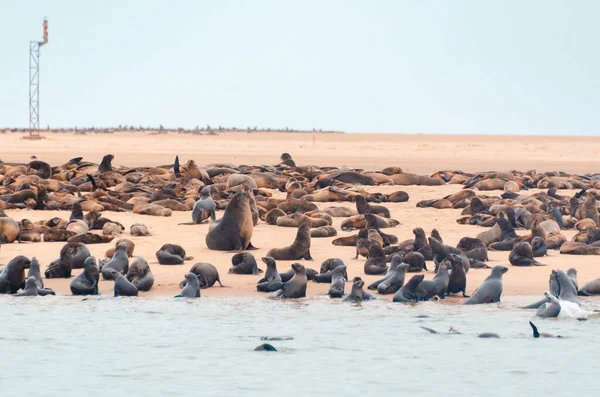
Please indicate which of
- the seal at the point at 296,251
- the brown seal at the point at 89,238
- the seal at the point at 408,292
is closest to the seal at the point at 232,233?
the seal at the point at 296,251

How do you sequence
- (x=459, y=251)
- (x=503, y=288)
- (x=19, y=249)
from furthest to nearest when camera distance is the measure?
1. (x=19, y=249)
2. (x=459, y=251)
3. (x=503, y=288)

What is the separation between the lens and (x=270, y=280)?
1075 centimetres

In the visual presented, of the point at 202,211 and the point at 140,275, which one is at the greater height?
the point at 202,211

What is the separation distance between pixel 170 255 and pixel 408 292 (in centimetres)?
306

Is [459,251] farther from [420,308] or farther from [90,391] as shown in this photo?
[90,391]

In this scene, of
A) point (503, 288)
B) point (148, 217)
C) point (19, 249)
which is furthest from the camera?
point (148, 217)

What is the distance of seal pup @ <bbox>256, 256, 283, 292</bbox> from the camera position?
10594mm

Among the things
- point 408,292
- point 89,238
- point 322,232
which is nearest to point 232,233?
point 322,232

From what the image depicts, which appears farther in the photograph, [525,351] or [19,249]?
[19,249]

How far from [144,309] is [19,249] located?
3.58 metres

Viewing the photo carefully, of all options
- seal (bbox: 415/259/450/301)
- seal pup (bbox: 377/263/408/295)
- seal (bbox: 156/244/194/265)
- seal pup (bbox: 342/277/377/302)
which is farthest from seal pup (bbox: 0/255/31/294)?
seal (bbox: 415/259/450/301)

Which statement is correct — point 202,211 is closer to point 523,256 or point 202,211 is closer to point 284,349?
point 523,256

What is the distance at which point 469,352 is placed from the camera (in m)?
8.30

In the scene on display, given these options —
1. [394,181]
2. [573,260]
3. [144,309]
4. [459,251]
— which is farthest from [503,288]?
[394,181]
